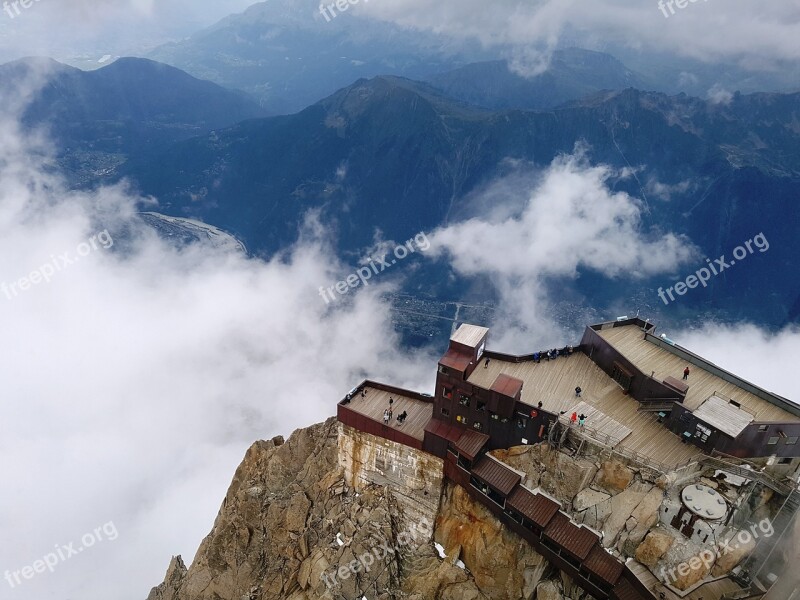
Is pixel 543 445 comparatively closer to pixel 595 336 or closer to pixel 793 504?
pixel 595 336

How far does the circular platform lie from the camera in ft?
151

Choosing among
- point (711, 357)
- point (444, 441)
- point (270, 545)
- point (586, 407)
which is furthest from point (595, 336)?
point (711, 357)

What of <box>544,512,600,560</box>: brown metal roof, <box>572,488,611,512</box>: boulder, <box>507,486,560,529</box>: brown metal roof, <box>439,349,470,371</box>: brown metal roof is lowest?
<box>544,512,600,560</box>: brown metal roof

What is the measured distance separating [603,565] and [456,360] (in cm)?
2573

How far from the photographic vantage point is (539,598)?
169ft

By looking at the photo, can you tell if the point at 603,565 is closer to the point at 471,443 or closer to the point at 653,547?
the point at 653,547

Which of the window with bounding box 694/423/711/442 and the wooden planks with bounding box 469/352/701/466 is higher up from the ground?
the wooden planks with bounding box 469/352/701/466

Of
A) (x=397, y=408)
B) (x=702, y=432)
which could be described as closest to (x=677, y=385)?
(x=702, y=432)

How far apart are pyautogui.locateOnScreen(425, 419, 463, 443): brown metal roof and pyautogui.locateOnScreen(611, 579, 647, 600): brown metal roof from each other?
70.0ft

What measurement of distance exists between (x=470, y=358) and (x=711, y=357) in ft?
609

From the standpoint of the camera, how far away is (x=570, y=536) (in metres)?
48.5

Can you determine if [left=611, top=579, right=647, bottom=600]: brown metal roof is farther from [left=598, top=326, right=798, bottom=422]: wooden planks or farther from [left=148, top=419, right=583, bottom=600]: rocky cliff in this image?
[left=598, top=326, right=798, bottom=422]: wooden planks

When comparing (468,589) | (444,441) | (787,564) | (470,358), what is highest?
(470,358)

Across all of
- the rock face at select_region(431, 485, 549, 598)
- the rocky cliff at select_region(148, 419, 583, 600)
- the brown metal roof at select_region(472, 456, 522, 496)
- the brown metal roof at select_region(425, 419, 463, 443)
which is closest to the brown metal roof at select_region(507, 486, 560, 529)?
the brown metal roof at select_region(472, 456, 522, 496)
